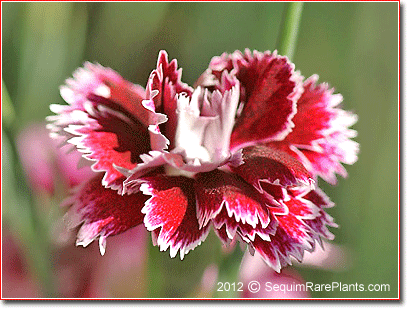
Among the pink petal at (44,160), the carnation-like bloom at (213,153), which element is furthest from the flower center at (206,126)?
Answer: the pink petal at (44,160)

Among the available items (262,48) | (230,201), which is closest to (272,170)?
(230,201)

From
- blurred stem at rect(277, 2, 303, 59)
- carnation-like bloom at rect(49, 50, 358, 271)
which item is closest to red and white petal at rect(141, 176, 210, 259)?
carnation-like bloom at rect(49, 50, 358, 271)

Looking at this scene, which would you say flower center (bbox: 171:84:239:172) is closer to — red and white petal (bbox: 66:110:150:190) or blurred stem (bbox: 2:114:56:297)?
red and white petal (bbox: 66:110:150:190)

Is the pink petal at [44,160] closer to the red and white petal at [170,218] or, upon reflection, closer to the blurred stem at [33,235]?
the blurred stem at [33,235]

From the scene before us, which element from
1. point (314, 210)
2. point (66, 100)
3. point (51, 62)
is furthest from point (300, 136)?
point (51, 62)

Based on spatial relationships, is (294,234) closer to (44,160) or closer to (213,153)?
(213,153)

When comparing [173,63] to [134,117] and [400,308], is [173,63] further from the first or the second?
[400,308]
